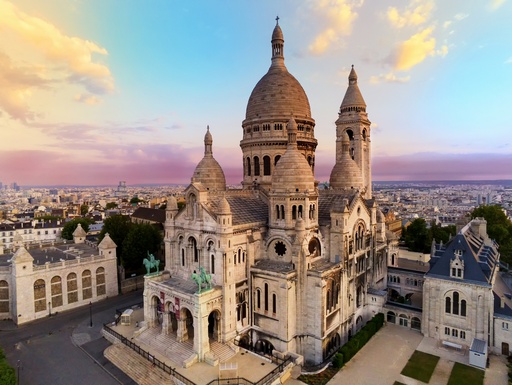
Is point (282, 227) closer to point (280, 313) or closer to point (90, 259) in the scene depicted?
point (280, 313)

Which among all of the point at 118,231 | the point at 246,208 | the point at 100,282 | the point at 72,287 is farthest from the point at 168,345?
the point at 118,231

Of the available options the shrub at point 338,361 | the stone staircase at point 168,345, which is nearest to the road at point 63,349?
the stone staircase at point 168,345

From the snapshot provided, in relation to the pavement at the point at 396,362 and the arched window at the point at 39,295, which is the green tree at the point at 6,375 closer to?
the arched window at the point at 39,295

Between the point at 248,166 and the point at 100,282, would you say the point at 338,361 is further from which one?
the point at 100,282

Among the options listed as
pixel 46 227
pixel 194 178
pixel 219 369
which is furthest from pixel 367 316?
pixel 46 227

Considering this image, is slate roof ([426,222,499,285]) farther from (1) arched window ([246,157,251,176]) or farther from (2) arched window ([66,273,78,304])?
(2) arched window ([66,273,78,304])

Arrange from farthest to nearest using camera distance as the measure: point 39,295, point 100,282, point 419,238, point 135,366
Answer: point 419,238
point 100,282
point 39,295
point 135,366
